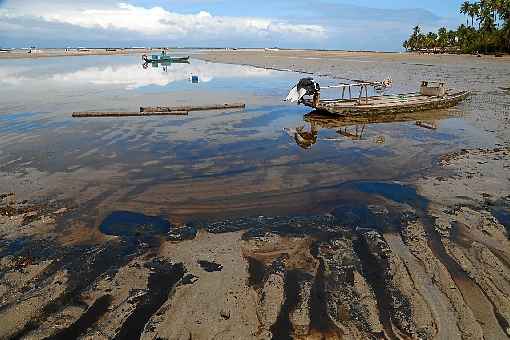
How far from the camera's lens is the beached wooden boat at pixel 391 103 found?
2062 cm

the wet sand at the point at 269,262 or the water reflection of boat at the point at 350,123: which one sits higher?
the water reflection of boat at the point at 350,123

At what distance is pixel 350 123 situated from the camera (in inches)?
784

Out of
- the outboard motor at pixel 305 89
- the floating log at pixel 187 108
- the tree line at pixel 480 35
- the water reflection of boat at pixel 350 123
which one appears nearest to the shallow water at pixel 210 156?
the water reflection of boat at pixel 350 123

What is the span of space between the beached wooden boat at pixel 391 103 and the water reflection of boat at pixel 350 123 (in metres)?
0.35

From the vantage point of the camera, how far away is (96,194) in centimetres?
1014

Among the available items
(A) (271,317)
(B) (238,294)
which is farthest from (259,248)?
(A) (271,317)

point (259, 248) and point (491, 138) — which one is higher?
point (491, 138)

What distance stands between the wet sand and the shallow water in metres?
0.16

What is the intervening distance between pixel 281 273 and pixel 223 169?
20.8 ft

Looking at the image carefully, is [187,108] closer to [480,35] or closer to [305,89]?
[305,89]

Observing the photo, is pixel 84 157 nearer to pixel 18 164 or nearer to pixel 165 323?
pixel 18 164

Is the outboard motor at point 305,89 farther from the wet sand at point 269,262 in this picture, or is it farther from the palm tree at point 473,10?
the palm tree at point 473,10

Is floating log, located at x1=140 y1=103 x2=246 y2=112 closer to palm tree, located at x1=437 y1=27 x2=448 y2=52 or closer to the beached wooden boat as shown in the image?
the beached wooden boat

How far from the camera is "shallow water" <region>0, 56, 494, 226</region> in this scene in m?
9.80
